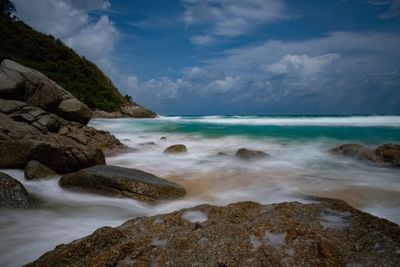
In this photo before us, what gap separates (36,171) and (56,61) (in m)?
36.1

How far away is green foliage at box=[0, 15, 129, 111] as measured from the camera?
34.6 m

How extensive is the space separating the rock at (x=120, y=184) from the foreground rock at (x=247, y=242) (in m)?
2.68

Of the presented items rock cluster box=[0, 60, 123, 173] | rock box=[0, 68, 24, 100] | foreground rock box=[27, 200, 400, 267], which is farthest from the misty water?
rock box=[0, 68, 24, 100]

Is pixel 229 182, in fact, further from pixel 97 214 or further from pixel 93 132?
pixel 93 132

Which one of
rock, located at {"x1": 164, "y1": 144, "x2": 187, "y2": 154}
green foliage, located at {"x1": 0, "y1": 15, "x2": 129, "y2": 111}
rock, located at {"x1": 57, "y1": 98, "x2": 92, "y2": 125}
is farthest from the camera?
green foliage, located at {"x1": 0, "y1": 15, "x2": 129, "y2": 111}

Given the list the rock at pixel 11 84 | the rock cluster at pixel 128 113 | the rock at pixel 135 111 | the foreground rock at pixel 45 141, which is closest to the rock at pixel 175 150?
the foreground rock at pixel 45 141

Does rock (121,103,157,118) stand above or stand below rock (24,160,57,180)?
above

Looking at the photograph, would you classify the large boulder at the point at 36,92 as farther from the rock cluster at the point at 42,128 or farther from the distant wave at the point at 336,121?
the distant wave at the point at 336,121

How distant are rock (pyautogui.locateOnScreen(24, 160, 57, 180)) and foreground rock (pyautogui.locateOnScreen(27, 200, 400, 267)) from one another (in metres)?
4.40

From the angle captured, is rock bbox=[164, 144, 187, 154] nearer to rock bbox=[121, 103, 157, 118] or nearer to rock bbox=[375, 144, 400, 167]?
rock bbox=[375, 144, 400, 167]

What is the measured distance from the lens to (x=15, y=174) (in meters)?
6.73

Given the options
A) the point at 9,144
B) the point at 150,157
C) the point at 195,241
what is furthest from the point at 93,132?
the point at 195,241

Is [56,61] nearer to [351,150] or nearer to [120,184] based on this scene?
[351,150]

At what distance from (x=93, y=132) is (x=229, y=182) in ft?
24.5
